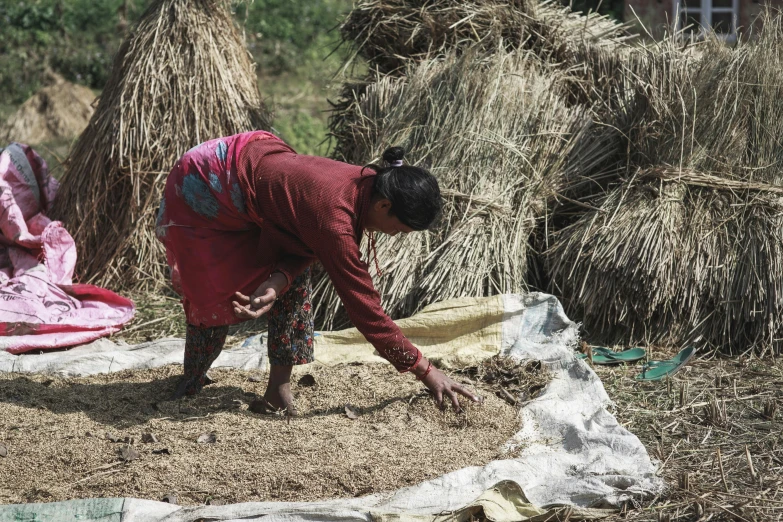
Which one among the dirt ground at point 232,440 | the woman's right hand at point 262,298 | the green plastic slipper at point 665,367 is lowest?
the dirt ground at point 232,440

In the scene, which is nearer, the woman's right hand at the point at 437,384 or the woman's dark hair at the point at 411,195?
the woman's dark hair at the point at 411,195

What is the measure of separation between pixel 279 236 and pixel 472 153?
66.0 inches

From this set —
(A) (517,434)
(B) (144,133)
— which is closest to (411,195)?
(A) (517,434)

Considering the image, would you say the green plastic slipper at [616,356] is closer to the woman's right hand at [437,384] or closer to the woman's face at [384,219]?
the woman's right hand at [437,384]

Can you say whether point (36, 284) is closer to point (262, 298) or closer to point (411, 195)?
point (262, 298)

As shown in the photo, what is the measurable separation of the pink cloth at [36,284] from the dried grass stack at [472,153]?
116 centimetres

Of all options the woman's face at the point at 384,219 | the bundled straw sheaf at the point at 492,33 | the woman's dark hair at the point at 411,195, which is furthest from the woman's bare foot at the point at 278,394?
the bundled straw sheaf at the point at 492,33

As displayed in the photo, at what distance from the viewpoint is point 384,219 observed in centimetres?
258

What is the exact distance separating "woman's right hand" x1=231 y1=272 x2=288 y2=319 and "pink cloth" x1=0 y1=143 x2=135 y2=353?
1630 mm

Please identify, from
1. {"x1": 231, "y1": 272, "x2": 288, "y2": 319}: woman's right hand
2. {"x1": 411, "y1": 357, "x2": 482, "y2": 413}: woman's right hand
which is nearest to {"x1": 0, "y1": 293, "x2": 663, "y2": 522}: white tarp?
{"x1": 411, "y1": 357, "x2": 482, "y2": 413}: woman's right hand

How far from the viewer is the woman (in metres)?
2.57

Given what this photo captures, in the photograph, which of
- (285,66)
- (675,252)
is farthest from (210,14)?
(285,66)

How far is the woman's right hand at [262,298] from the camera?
8.59 ft

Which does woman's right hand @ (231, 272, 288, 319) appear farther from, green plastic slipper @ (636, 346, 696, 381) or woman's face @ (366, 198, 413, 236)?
green plastic slipper @ (636, 346, 696, 381)
